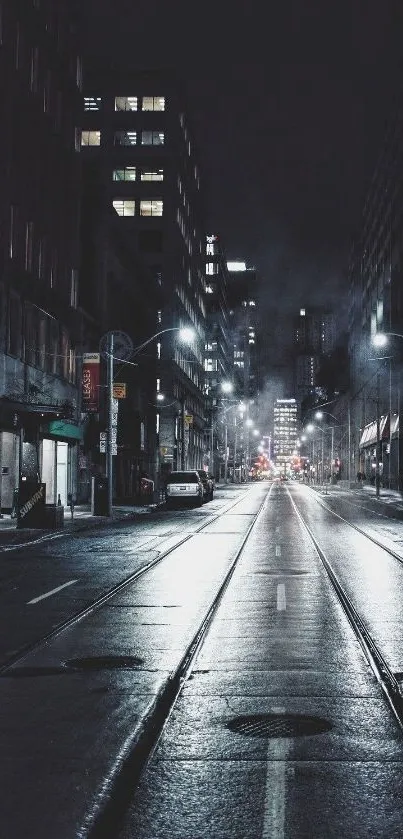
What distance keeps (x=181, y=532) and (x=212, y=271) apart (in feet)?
490

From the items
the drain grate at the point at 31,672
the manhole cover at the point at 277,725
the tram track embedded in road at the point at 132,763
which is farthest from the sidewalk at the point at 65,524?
the manhole cover at the point at 277,725

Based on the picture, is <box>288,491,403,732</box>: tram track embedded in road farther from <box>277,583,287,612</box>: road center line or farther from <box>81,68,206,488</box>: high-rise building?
<box>81,68,206,488</box>: high-rise building

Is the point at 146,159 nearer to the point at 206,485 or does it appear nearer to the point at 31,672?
the point at 206,485

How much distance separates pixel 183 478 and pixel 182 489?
0.83 m

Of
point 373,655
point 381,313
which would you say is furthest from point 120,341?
point 381,313

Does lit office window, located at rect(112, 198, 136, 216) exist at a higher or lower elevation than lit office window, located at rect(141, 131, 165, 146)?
lower

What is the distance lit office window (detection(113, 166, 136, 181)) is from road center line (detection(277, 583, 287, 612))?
85063 mm

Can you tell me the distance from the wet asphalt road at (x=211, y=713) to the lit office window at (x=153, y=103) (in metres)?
88.2

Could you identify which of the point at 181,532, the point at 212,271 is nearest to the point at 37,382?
the point at 181,532

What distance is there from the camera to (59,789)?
18.2ft

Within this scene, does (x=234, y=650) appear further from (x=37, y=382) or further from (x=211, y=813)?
(x=37, y=382)

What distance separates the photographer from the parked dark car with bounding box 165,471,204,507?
50.4 metres

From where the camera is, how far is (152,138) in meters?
96.6

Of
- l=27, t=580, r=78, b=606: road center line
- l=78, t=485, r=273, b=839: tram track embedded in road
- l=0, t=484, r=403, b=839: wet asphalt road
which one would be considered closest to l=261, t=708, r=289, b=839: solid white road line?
l=0, t=484, r=403, b=839: wet asphalt road
